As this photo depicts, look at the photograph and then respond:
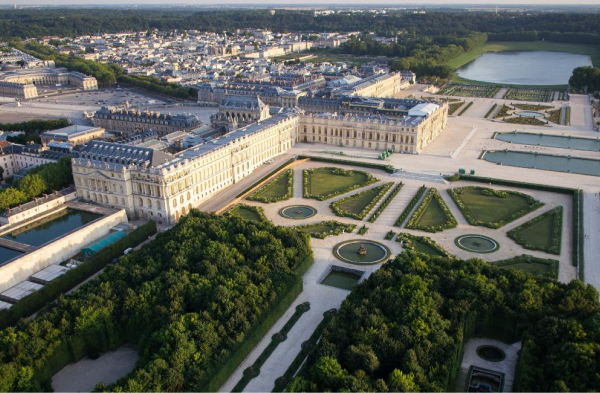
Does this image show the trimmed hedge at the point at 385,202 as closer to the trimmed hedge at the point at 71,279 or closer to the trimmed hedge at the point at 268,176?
the trimmed hedge at the point at 268,176

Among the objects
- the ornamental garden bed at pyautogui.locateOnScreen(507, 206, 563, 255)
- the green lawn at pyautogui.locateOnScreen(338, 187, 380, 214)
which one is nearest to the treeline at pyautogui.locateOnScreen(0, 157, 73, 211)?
the green lawn at pyautogui.locateOnScreen(338, 187, 380, 214)

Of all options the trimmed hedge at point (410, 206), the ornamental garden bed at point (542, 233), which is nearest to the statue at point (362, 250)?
the trimmed hedge at point (410, 206)

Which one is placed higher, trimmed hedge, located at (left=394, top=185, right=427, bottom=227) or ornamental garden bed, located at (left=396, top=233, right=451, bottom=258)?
trimmed hedge, located at (left=394, top=185, right=427, bottom=227)

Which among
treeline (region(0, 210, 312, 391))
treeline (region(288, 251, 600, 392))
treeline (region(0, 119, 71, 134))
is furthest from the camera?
treeline (region(0, 119, 71, 134))

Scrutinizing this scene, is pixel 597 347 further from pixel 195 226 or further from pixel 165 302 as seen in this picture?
pixel 195 226

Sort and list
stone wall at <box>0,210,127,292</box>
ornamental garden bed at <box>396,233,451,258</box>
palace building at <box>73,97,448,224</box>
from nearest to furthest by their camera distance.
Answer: stone wall at <box>0,210,127,292</box>
ornamental garden bed at <box>396,233,451,258</box>
palace building at <box>73,97,448,224</box>

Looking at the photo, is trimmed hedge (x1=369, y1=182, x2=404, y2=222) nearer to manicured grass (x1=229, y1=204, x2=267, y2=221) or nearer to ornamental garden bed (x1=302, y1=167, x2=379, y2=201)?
ornamental garden bed (x1=302, y1=167, x2=379, y2=201)

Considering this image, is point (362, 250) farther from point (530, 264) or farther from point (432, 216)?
point (530, 264)
